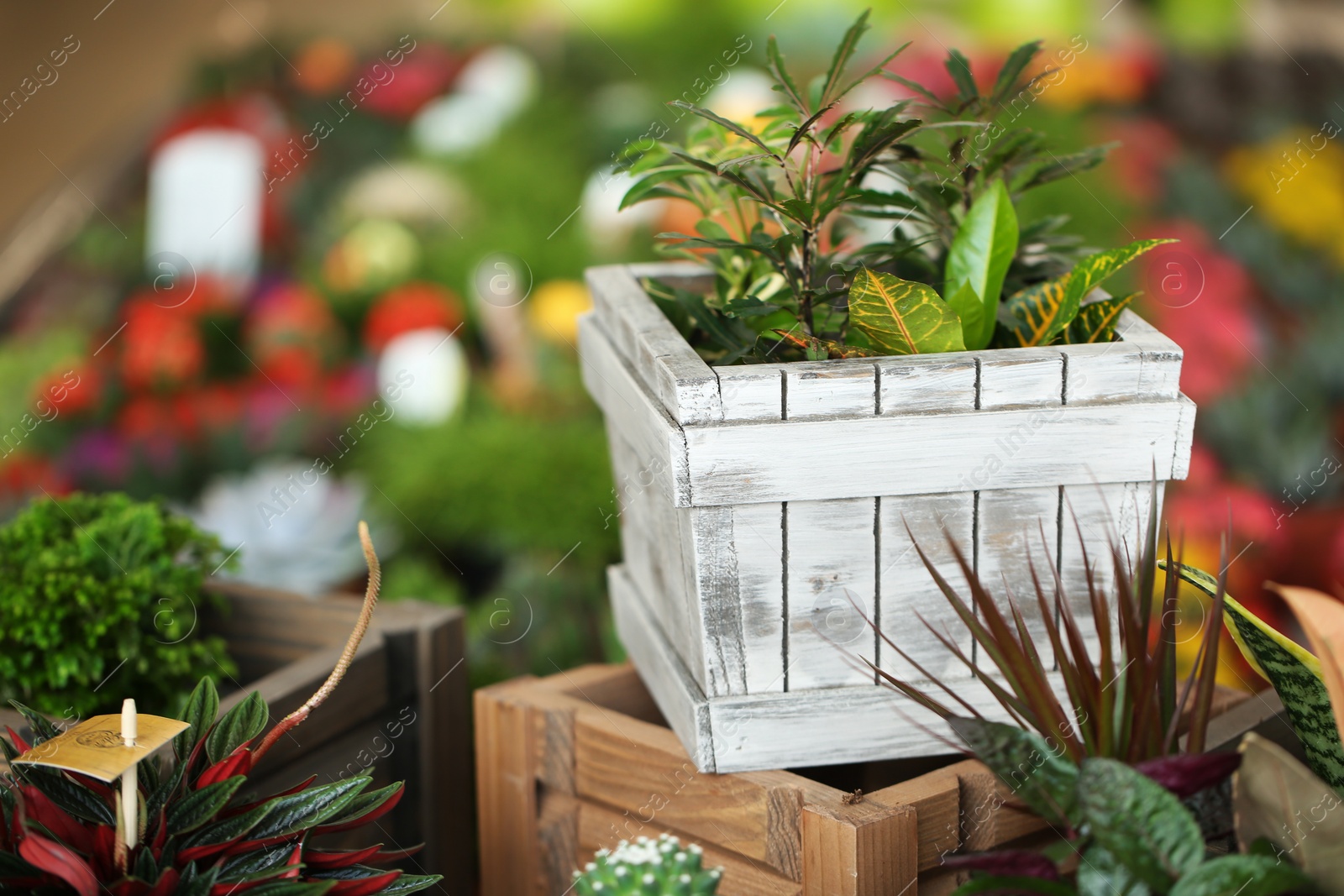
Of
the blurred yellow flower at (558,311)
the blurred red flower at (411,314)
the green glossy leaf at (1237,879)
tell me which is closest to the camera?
the green glossy leaf at (1237,879)

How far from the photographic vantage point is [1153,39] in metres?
2.66

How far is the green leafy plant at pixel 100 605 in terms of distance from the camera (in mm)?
866

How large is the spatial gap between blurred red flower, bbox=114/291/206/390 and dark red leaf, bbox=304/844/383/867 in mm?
1402

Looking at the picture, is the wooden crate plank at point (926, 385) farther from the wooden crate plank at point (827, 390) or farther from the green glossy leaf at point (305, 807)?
the green glossy leaf at point (305, 807)

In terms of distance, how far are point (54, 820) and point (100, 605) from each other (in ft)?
1.08

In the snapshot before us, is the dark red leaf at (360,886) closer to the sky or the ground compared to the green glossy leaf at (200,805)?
closer to the ground


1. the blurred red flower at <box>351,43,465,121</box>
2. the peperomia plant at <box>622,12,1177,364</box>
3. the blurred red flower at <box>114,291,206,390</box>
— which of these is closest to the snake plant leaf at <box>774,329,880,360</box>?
the peperomia plant at <box>622,12,1177,364</box>

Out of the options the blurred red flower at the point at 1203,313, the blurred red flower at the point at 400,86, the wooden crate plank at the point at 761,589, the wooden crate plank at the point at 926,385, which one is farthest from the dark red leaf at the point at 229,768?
the blurred red flower at the point at 400,86

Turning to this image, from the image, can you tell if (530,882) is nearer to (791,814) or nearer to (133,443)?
(791,814)

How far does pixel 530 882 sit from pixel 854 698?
1.08ft

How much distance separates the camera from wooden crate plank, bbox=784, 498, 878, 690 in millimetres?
707

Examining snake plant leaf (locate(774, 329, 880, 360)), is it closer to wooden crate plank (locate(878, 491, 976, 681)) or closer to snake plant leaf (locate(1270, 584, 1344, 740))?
wooden crate plank (locate(878, 491, 976, 681))

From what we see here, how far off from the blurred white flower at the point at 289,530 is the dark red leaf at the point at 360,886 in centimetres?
75

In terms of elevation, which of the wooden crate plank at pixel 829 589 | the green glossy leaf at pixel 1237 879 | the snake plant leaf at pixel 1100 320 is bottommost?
the green glossy leaf at pixel 1237 879
